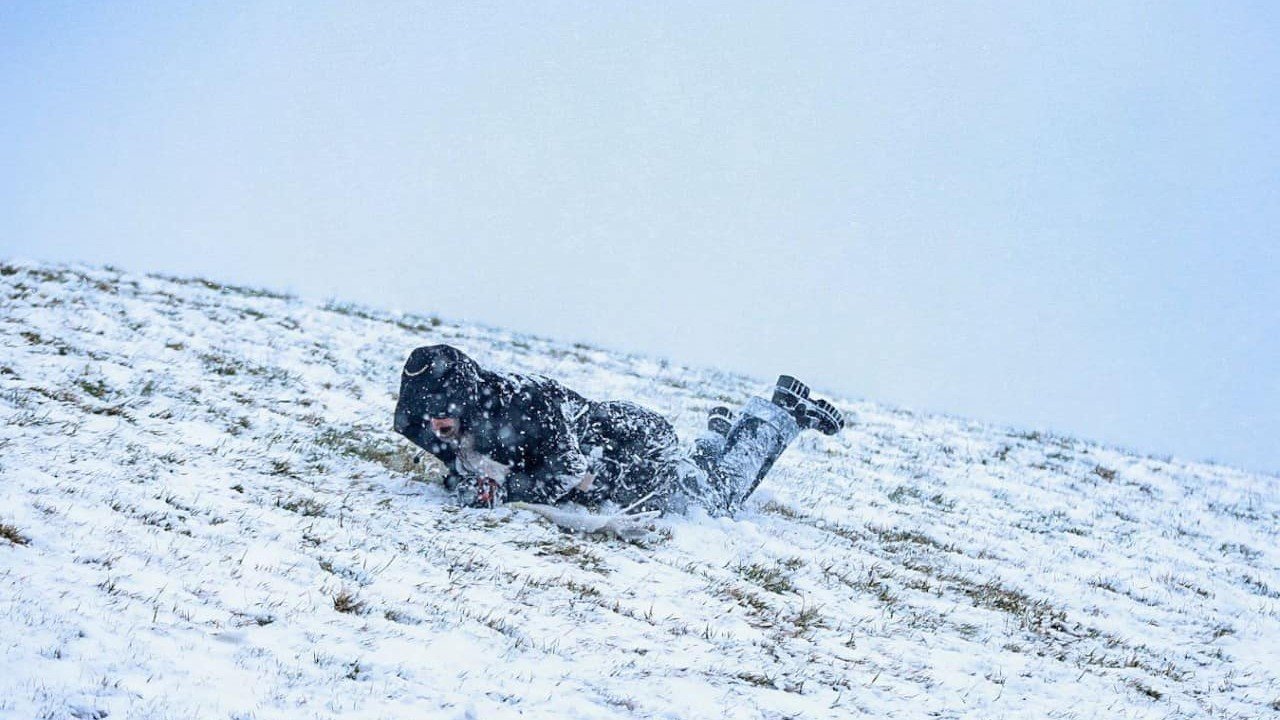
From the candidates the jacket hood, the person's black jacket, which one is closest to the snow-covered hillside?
the person's black jacket

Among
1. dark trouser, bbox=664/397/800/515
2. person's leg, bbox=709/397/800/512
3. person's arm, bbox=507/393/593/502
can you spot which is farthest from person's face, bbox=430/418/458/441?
person's leg, bbox=709/397/800/512

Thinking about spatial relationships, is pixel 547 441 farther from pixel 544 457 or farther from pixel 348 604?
pixel 348 604

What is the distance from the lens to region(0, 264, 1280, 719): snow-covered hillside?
3801mm

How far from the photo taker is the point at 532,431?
21.9 ft

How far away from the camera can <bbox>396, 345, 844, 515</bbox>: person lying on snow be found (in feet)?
20.8

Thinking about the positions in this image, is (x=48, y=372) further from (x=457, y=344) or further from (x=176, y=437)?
(x=457, y=344)

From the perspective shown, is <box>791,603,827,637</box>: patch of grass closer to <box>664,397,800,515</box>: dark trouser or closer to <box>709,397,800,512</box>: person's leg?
<box>664,397,800,515</box>: dark trouser

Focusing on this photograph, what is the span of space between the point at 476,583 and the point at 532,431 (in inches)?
65.6

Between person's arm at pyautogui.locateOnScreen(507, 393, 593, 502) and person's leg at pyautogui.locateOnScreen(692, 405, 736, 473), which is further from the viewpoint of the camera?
person's leg at pyautogui.locateOnScreen(692, 405, 736, 473)

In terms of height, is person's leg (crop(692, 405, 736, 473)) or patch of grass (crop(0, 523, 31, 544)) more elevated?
person's leg (crop(692, 405, 736, 473))

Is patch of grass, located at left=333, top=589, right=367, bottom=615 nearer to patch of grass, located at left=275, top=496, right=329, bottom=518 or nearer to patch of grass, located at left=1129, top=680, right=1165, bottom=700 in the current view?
patch of grass, located at left=275, top=496, right=329, bottom=518

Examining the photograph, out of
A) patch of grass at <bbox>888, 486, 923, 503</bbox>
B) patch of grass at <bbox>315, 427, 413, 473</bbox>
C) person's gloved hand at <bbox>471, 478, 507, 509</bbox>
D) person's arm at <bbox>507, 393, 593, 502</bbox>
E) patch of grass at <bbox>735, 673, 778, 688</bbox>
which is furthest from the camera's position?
patch of grass at <bbox>888, 486, 923, 503</bbox>

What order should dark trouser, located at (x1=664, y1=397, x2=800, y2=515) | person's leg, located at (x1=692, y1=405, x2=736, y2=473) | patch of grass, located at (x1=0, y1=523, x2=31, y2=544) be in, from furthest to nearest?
person's leg, located at (x1=692, y1=405, x2=736, y2=473)
dark trouser, located at (x1=664, y1=397, x2=800, y2=515)
patch of grass, located at (x1=0, y1=523, x2=31, y2=544)

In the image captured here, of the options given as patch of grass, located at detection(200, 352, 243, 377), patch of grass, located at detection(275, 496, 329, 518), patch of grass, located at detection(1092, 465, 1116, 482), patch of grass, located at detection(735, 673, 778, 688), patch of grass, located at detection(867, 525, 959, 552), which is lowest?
patch of grass, located at detection(275, 496, 329, 518)
